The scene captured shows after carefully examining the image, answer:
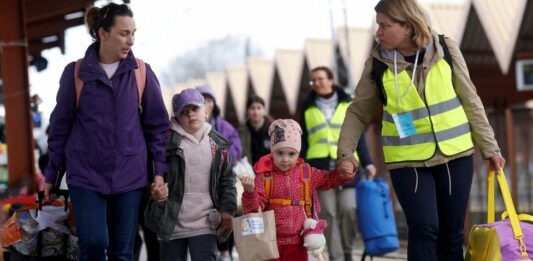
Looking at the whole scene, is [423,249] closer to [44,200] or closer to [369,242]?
[44,200]

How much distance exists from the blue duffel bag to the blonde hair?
→ 418 centimetres

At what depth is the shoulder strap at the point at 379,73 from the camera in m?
6.28

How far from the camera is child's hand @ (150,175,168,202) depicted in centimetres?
633

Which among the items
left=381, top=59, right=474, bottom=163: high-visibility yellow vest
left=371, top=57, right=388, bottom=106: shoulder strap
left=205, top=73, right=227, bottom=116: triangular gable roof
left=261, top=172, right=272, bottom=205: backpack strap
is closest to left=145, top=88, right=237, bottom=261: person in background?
left=261, top=172, right=272, bottom=205: backpack strap

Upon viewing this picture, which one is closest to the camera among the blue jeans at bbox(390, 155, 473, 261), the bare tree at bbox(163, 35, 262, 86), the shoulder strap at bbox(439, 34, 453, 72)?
the blue jeans at bbox(390, 155, 473, 261)

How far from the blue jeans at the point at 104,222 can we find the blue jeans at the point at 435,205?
5.22 ft

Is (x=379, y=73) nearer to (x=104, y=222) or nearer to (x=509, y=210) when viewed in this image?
(x=509, y=210)

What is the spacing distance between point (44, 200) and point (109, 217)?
115cm

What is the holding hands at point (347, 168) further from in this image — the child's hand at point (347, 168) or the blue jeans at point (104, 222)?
the blue jeans at point (104, 222)

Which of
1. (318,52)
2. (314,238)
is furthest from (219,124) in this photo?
(318,52)

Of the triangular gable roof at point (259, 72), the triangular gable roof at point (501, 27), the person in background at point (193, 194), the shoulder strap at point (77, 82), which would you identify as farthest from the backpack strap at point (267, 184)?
the triangular gable roof at point (259, 72)

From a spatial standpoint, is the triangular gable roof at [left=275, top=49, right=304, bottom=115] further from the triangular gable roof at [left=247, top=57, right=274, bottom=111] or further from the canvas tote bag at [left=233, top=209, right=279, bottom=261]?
the canvas tote bag at [left=233, top=209, right=279, bottom=261]

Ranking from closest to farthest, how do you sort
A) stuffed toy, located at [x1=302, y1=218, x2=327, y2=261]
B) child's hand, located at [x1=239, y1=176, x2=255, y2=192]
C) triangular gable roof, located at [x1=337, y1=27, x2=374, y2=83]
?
child's hand, located at [x1=239, y1=176, x2=255, y2=192] → stuffed toy, located at [x1=302, y1=218, x2=327, y2=261] → triangular gable roof, located at [x1=337, y1=27, x2=374, y2=83]

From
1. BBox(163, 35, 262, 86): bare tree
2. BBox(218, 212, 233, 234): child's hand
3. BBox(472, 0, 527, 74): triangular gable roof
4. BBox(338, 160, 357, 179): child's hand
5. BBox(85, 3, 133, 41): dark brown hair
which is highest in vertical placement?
BBox(163, 35, 262, 86): bare tree
